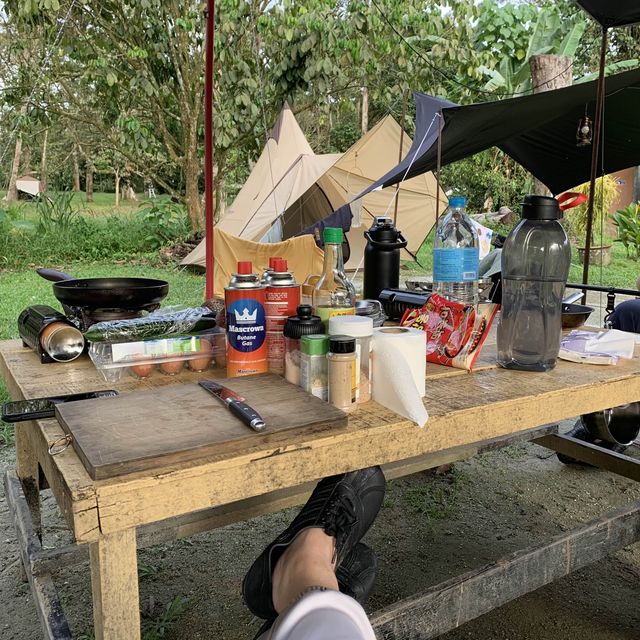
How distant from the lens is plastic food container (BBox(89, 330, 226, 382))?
3.72 ft

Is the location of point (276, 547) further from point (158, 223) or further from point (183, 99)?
point (158, 223)

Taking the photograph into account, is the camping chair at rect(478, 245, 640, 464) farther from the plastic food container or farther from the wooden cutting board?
the wooden cutting board

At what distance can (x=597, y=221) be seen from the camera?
10320 mm

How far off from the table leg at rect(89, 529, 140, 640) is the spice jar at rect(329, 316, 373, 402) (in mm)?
390

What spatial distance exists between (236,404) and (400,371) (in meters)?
0.25

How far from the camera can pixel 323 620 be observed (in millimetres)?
807

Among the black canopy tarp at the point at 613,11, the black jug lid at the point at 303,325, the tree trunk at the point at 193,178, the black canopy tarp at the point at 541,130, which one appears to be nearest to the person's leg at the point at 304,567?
the black jug lid at the point at 303,325

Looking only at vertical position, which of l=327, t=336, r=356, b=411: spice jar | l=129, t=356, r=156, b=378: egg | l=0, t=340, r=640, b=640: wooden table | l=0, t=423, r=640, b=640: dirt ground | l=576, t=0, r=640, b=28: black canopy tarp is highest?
l=576, t=0, r=640, b=28: black canopy tarp

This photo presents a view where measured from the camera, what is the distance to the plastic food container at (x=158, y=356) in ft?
3.72

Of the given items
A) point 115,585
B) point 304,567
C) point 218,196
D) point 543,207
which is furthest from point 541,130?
point 218,196

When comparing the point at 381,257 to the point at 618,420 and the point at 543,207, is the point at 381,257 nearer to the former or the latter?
the point at 543,207

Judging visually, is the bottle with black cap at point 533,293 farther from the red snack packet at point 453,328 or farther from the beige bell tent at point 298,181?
the beige bell tent at point 298,181

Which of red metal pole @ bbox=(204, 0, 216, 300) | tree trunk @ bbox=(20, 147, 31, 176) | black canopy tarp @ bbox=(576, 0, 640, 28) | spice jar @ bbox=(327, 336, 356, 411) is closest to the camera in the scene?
spice jar @ bbox=(327, 336, 356, 411)

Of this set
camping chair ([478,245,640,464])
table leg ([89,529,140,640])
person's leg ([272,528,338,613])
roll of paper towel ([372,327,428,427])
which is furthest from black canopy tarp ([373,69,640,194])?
table leg ([89,529,140,640])
